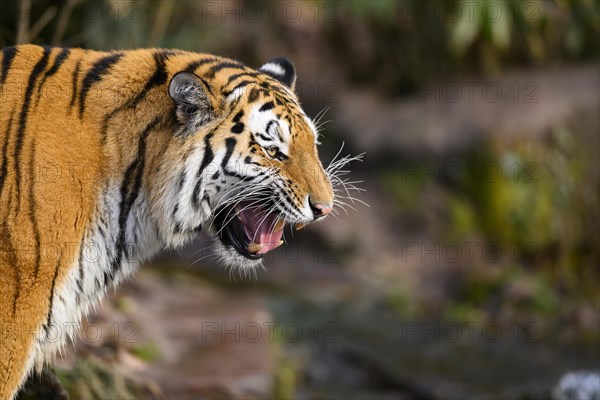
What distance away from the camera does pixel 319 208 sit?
152 inches

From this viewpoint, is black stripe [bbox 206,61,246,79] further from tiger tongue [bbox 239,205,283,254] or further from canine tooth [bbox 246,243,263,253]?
canine tooth [bbox 246,243,263,253]

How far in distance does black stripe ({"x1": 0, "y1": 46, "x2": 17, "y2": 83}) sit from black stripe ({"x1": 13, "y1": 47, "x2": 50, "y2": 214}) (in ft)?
0.36

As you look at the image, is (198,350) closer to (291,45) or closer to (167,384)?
(167,384)

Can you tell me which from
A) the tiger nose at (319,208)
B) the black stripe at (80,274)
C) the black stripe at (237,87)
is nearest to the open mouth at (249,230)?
the tiger nose at (319,208)

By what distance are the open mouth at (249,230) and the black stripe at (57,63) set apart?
94 centimetres

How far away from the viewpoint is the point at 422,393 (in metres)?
7.21

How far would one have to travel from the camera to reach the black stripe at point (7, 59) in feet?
12.8

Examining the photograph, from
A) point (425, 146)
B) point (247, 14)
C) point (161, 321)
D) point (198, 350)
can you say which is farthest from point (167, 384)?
point (247, 14)

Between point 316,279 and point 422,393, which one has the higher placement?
point 422,393

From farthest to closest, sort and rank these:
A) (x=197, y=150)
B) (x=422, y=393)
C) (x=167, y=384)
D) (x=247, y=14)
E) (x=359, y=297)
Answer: (x=247, y=14), (x=359, y=297), (x=422, y=393), (x=167, y=384), (x=197, y=150)

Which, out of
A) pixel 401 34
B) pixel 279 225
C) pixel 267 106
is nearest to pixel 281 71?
pixel 267 106

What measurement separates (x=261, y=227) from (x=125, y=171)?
26.0 inches

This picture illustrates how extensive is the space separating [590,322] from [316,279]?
10.3ft

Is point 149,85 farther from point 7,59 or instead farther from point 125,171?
point 7,59
